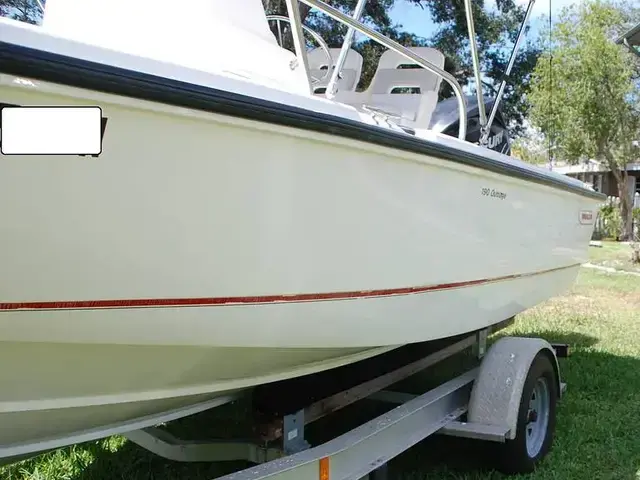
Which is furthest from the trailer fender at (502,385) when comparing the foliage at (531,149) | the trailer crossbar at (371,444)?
the foliage at (531,149)

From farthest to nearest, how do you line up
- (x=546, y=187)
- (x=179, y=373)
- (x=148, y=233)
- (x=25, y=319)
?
(x=546, y=187) < (x=179, y=373) < (x=148, y=233) < (x=25, y=319)

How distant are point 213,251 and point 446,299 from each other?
1.36m

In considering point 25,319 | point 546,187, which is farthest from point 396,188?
point 546,187

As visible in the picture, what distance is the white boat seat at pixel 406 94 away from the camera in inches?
140

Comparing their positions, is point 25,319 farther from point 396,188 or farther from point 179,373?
point 396,188

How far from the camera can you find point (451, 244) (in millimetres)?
2906

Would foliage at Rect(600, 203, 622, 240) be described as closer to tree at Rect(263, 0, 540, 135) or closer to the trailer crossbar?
tree at Rect(263, 0, 540, 135)

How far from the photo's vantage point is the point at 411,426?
9.44ft

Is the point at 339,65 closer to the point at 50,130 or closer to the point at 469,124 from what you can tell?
the point at 469,124

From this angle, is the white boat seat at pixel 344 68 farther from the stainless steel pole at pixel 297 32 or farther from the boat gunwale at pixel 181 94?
the boat gunwale at pixel 181 94

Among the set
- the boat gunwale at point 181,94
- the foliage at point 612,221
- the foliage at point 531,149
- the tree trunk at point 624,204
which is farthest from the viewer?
Answer: the foliage at point 531,149

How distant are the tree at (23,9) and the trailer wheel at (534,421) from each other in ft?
9.61

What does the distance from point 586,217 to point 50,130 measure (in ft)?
13.5

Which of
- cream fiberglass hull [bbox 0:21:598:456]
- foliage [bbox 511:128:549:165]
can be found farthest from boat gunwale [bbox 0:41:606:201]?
foliage [bbox 511:128:549:165]
